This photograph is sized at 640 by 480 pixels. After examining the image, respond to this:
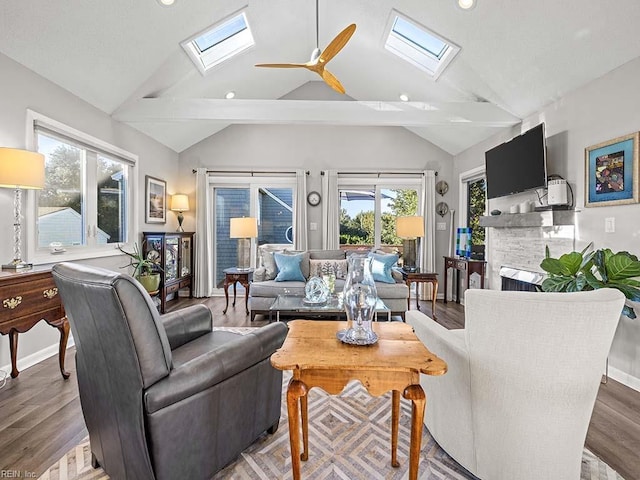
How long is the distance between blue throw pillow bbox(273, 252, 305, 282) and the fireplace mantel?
255 centimetres

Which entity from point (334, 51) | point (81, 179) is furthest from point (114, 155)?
point (334, 51)

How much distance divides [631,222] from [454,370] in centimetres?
214

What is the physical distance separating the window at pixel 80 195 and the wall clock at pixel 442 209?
4722 millimetres

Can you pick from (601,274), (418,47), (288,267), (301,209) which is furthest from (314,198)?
(601,274)

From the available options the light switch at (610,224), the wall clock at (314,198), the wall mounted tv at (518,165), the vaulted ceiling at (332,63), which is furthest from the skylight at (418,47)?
the wall clock at (314,198)

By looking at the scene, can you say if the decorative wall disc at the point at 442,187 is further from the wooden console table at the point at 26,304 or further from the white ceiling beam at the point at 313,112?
the wooden console table at the point at 26,304

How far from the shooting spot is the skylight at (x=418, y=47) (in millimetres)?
3564

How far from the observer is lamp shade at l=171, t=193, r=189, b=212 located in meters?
5.37

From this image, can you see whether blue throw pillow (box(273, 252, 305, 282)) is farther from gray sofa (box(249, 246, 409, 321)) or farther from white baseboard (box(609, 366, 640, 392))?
white baseboard (box(609, 366, 640, 392))

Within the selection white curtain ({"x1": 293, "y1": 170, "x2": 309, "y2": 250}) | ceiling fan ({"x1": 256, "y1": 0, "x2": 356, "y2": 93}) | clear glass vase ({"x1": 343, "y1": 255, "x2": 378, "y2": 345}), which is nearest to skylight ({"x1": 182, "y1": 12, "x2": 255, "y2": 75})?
ceiling fan ({"x1": 256, "y1": 0, "x2": 356, "y2": 93})

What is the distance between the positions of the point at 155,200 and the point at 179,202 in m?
0.43

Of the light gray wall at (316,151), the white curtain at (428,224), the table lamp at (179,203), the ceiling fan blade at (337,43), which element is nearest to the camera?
the ceiling fan blade at (337,43)

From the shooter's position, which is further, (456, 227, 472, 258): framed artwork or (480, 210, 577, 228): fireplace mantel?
(456, 227, 472, 258): framed artwork

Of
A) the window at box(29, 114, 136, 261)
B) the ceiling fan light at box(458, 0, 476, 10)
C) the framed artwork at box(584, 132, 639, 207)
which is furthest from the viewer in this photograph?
the window at box(29, 114, 136, 261)
